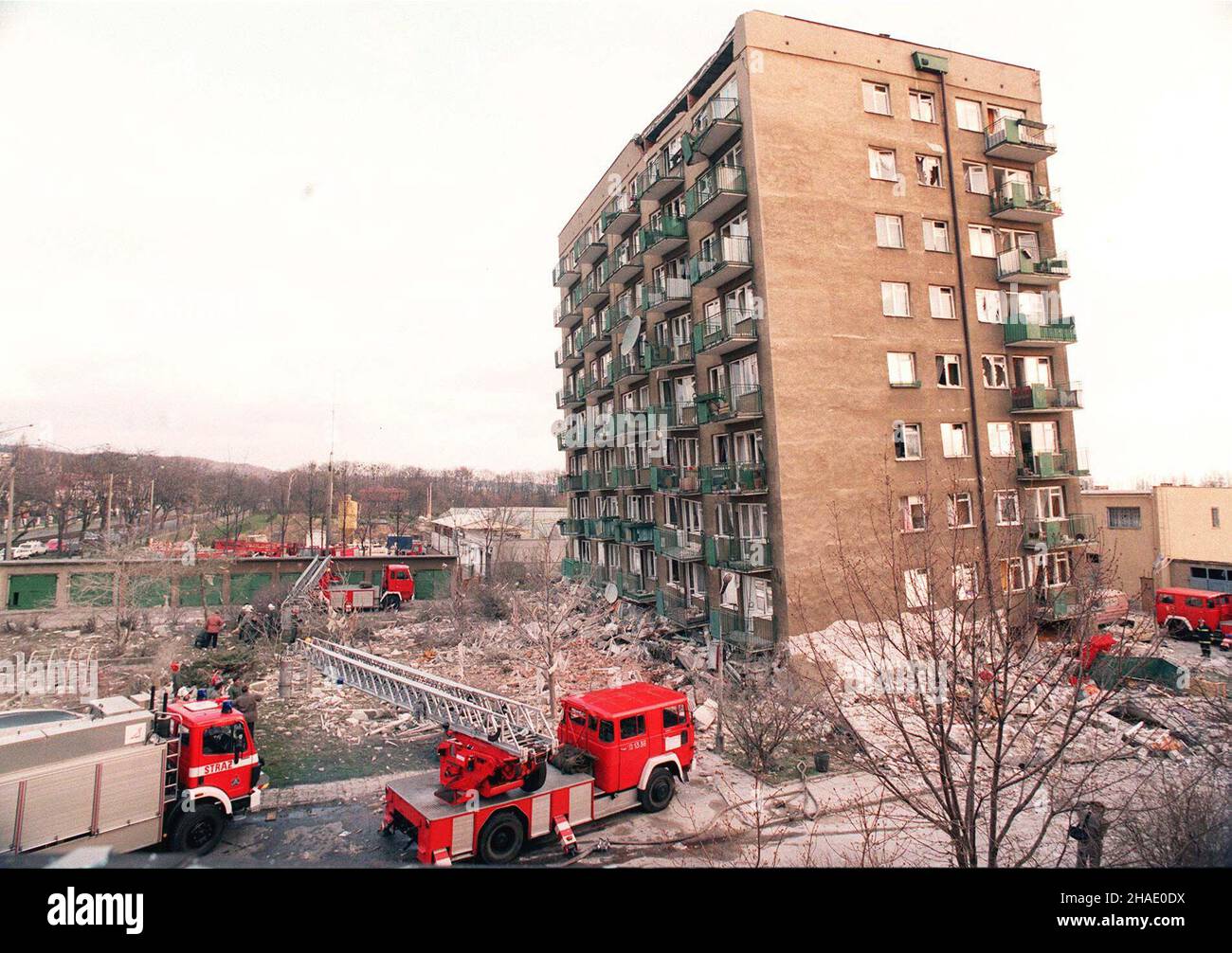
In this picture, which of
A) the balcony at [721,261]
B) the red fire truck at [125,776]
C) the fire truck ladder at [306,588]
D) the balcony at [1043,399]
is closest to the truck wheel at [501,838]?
the red fire truck at [125,776]

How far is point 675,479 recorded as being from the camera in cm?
897

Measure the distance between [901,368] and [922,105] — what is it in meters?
3.73

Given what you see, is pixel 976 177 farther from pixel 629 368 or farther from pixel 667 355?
pixel 629 368

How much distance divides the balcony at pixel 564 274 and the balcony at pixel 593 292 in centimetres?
69

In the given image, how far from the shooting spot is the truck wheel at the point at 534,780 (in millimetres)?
3758

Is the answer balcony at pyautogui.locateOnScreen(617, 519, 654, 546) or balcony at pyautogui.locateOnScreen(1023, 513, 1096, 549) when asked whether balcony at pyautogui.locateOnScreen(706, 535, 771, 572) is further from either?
balcony at pyautogui.locateOnScreen(1023, 513, 1096, 549)

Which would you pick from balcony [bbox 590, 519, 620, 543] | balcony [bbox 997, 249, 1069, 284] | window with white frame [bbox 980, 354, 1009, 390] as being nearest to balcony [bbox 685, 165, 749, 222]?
balcony [bbox 997, 249, 1069, 284]

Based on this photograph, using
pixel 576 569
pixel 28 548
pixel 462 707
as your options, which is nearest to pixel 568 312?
pixel 576 569

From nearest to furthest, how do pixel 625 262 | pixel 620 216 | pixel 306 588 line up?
1. pixel 306 588
2. pixel 620 216
3. pixel 625 262

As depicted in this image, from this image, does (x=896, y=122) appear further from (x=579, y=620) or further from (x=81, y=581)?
(x=81, y=581)

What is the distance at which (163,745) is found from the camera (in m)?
3.55

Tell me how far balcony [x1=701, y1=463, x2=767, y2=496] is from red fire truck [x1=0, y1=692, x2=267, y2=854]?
17.7 ft

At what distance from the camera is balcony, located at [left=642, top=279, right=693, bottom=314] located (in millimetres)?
8594
